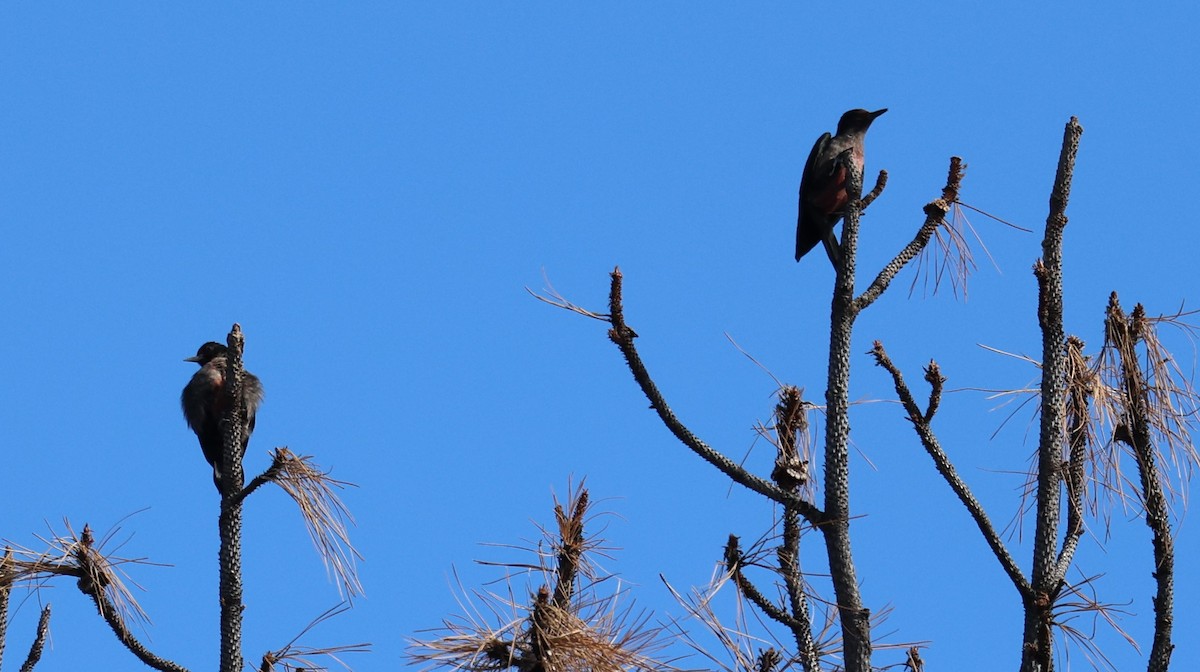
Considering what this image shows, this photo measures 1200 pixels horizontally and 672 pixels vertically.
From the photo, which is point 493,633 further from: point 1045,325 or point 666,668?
point 1045,325

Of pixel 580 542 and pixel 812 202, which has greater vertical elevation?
pixel 812 202

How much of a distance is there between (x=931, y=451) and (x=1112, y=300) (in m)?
0.68

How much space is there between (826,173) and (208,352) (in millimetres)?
3103

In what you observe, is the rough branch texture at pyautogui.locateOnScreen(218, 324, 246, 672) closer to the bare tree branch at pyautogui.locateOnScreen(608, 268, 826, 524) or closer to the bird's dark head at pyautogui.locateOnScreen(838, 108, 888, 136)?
the bare tree branch at pyautogui.locateOnScreen(608, 268, 826, 524)

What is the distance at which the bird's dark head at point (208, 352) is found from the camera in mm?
6863

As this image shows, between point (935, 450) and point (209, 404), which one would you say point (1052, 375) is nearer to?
point (935, 450)

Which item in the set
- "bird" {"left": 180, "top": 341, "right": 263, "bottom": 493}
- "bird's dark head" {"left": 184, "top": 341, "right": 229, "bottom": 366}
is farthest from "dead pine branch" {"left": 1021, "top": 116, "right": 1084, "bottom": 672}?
"bird's dark head" {"left": 184, "top": 341, "right": 229, "bottom": 366}

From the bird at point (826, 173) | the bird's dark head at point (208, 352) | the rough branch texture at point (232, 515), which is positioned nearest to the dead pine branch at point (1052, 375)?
the rough branch texture at point (232, 515)

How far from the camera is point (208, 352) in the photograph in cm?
689

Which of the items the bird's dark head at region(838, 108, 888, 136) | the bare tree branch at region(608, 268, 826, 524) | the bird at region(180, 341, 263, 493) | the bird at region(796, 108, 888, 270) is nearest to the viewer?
the bare tree branch at region(608, 268, 826, 524)

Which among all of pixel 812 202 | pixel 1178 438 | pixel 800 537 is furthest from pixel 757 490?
pixel 812 202

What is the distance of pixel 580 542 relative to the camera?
11.2 feet

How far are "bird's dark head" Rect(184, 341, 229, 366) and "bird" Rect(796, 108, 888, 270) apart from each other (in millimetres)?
2849

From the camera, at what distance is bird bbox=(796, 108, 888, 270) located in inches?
252
